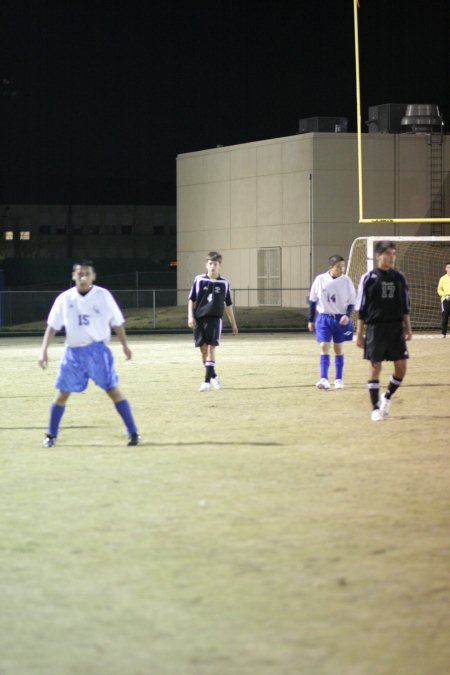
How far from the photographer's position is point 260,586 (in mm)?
6305

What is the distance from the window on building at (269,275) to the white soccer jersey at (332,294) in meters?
32.1

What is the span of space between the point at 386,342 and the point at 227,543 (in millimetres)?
6534

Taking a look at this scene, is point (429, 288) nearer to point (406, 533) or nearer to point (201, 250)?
point (201, 250)

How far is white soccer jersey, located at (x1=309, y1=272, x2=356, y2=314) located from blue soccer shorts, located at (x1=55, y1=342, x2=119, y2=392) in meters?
6.68

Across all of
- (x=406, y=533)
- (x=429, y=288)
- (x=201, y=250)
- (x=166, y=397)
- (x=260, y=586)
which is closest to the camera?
(x=260, y=586)

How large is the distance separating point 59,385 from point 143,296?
44522 mm

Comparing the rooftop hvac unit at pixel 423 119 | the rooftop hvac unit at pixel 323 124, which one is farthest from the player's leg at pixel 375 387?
the rooftop hvac unit at pixel 423 119

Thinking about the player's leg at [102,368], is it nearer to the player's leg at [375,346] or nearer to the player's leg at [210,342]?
the player's leg at [375,346]

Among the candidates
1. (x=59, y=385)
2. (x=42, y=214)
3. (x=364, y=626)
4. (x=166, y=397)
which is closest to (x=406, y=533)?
(x=364, y=626)

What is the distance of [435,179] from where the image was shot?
1970 inches

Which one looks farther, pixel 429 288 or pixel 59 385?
pixel 429 288

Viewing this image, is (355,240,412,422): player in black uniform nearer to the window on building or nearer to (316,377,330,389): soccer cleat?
(316,377,330,389): soccer cleat

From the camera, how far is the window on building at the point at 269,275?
5025 cm

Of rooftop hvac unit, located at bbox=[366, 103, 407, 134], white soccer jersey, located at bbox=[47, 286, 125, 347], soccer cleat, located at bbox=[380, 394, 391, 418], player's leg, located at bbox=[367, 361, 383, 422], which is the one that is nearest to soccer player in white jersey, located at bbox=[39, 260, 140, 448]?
white soccer jersey, located at bbox=[47, 286, 125, 347]
